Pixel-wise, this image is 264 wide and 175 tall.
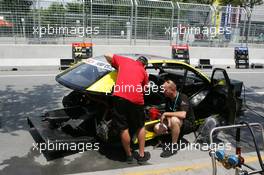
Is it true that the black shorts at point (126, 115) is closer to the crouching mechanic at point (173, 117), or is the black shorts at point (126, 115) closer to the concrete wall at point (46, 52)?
the crouching mechanic at point (173, 117)

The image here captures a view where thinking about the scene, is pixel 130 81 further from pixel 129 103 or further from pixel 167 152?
pixel 167 152

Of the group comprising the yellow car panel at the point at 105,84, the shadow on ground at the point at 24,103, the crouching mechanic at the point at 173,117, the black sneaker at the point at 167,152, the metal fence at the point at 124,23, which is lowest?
the black sneaker at the point at 167,152

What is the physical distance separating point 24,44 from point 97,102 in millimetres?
9865

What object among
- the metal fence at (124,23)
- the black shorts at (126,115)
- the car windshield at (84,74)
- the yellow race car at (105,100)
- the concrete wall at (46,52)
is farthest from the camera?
the metal fence at (124,23)

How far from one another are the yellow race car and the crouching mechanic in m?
0.18

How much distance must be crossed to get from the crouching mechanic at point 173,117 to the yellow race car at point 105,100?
0.18 meters

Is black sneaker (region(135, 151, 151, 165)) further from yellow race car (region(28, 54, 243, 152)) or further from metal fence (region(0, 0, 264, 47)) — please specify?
metal fence (region(0, 0, 264, 47))

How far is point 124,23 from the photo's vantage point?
16297mm

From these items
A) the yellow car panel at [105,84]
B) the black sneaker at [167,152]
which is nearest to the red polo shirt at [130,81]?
the yellow car panel at [105,84]

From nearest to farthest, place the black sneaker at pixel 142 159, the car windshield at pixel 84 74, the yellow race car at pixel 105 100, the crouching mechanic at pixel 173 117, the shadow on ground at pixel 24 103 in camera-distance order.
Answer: the black sneaker at pixel 142 159, the yellow race car at pixel 105 100, the car windshield at pixel 84 74, the crouching mechanic at pixel 173 117, the shadow on ground at pixel 24 103

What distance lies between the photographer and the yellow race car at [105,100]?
528cm

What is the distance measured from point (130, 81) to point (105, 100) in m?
0.61

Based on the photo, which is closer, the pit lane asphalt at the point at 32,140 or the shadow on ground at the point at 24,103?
the pit lane asphalt at the point at 32,140

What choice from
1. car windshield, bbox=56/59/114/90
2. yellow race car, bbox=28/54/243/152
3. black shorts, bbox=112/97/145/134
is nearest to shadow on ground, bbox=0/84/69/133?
yellow race car, bbox=28/54/243/152
